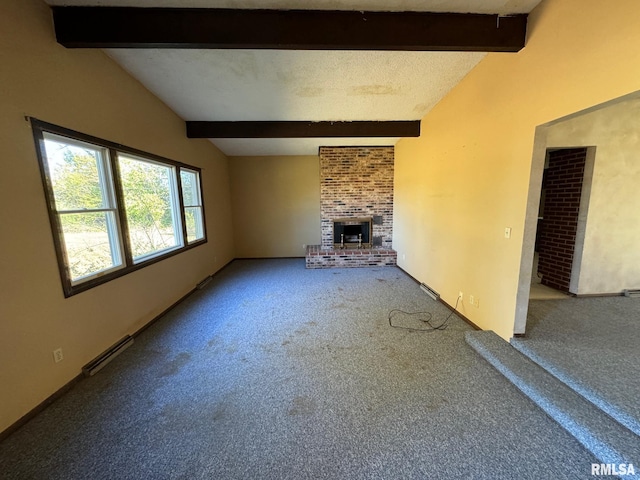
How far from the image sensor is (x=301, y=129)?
4.07 metres

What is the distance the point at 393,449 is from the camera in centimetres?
145

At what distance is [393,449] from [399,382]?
0.59 metres

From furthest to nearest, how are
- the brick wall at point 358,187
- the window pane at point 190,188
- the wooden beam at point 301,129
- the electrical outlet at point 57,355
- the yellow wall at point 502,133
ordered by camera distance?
the brick wall at point 358,187
the window pane at point 190,188
the wooden beam at point 301,129
the electrical outlet at point 57,355
the yellow wall at point 502,133

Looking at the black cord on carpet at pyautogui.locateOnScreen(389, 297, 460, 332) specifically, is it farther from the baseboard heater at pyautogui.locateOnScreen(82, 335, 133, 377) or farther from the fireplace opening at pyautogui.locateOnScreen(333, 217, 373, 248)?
the baseboard heater at pyautogui.locateOnScreen(82, 335, 133, 377)

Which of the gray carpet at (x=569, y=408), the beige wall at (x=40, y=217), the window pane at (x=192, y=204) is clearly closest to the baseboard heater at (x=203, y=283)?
the window pane at (x=192, y=204)

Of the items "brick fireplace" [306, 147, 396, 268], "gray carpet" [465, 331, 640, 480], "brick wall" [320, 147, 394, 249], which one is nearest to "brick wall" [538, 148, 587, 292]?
"gray carpet" [465, 331, 640, 480]

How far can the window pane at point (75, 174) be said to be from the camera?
1968mm

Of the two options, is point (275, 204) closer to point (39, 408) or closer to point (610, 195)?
point (39, 408)

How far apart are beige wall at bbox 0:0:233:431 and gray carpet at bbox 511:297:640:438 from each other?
3.87 meters

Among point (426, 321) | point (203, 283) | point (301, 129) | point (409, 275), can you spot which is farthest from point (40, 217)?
point (409, 275)

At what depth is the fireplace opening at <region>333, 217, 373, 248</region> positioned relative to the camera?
589cm

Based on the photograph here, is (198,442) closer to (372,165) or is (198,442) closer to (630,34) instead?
(630,34)

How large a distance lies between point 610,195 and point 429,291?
2495 millimetres

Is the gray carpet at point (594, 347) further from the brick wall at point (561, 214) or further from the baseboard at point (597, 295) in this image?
the brick wall at point (561, 214)
